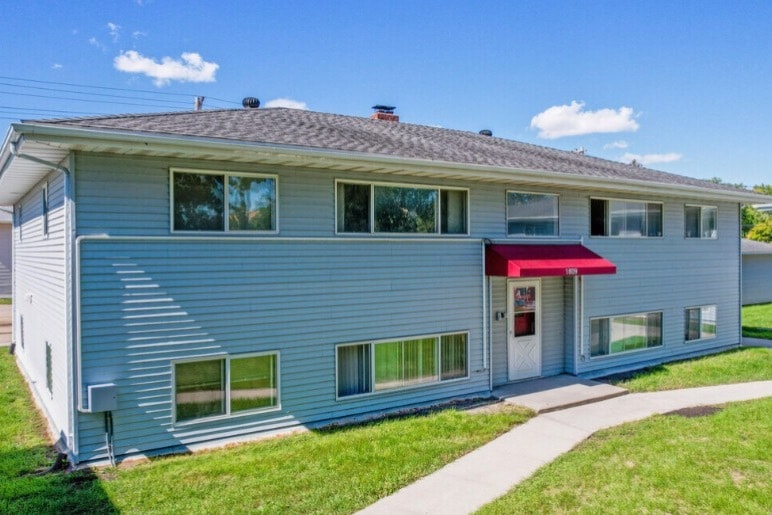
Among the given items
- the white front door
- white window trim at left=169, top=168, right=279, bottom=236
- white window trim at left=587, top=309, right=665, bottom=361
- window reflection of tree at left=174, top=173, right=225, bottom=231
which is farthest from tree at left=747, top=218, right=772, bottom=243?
window reflection of tree at left=174, top=173, right=225, bottom=231

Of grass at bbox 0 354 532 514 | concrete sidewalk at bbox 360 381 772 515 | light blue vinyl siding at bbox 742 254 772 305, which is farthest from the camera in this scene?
light blue vinyl siding at bbox 742 254 772 305

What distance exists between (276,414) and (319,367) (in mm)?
989

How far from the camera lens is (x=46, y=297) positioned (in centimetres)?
897

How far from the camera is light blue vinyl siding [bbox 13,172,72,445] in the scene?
292 inches

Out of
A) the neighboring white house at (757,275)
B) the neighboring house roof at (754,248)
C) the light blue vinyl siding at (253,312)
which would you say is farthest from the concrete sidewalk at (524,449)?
the neighboring white house at (757,275)

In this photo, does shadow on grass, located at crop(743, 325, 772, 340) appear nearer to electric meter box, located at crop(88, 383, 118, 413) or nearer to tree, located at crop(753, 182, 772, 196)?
electric meter box, located at crop(88, 383, 118, 413)

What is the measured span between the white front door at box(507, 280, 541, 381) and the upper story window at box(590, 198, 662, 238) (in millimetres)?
2381

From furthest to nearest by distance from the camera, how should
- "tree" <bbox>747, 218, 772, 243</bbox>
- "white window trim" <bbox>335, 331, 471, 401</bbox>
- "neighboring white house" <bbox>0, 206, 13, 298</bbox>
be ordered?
1. "tree" <bbox>747, 218, 772, 243</bbox>
2. "neighboring white house" <bbox>0, 206, 13, 298</bbox>
3. "white window trim" <bbox>335, 331, 471, 401</bbox>

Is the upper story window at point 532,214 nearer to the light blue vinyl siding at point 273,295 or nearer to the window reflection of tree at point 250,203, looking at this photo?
the light blue vinyl siding at point 273,295

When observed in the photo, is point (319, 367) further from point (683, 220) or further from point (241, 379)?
point (683, 220)

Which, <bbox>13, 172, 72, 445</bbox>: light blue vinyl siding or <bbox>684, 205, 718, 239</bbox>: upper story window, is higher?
<bbox>684, 205, 718, 239</bbox>: upper story window

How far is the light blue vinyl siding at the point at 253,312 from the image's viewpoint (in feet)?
23.2

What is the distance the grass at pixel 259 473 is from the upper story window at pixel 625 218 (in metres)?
6.30

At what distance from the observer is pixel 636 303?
13094 mm
